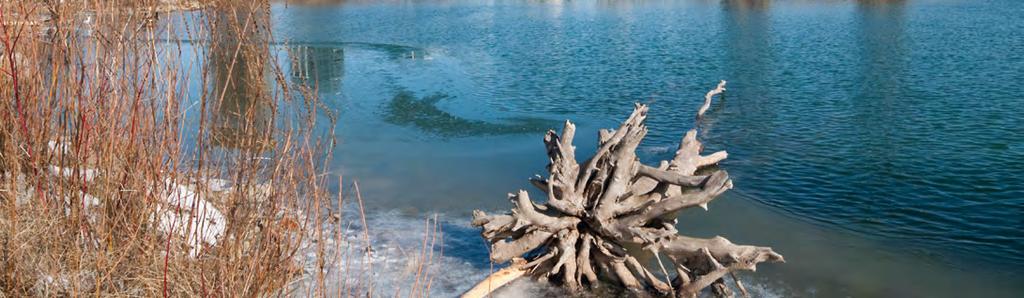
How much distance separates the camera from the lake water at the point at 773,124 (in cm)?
835

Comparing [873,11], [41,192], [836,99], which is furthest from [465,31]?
[41,192]

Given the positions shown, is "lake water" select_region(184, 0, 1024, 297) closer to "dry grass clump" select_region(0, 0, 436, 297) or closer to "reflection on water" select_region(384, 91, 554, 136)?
"reflection on water" select_region(384, 91, 554, 136)

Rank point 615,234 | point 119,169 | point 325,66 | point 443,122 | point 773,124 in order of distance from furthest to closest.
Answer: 1. point 325,66
2. point 443,122
3. point 773,124
4. point 615,234
5. point 119,169

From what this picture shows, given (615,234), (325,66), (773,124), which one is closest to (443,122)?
(773,124)

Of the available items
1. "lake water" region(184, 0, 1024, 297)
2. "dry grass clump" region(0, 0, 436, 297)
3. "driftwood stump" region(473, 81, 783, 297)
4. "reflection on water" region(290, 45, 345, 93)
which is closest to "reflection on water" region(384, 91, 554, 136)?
"lake water" region(184, 0, 1024, 297)

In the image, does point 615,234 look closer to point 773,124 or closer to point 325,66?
point 773,124

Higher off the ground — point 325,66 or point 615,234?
point 615,234

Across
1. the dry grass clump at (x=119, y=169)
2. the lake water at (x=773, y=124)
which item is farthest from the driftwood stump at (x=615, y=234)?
the dry grass clump at (x=119, y=169)

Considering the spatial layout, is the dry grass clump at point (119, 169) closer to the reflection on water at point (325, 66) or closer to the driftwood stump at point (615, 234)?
the driftwood stump at point (615, 234)

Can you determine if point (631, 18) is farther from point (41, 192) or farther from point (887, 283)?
point (41, 192)

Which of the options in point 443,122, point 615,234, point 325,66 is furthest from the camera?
point 325,66

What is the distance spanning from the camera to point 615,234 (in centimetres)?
723

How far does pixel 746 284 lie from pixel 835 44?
14.8 m

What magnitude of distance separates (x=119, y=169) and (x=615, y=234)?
3.78 m
